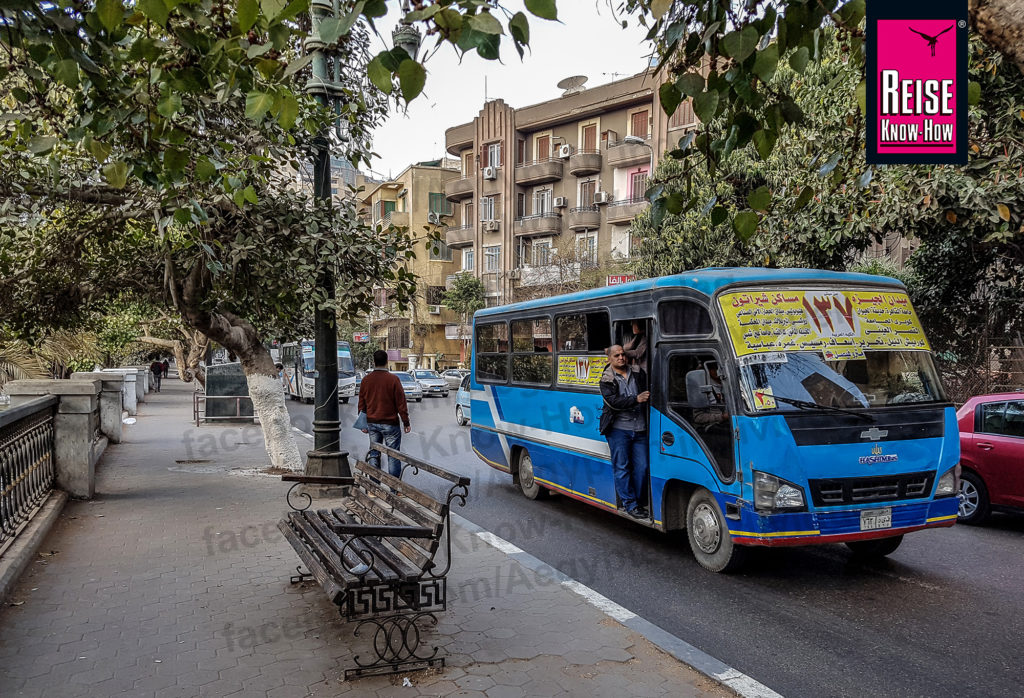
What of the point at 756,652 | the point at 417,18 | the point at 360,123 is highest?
the point at 360,123

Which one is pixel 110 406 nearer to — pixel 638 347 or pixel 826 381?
pixel 638 347

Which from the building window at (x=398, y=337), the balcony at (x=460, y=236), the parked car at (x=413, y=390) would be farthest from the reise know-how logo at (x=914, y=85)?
the building window at (x=398, y=337)

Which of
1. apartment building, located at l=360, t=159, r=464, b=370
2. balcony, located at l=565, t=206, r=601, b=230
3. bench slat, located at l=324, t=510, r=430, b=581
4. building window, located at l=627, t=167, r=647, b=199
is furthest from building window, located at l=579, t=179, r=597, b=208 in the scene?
bench slat, located at l=324, t=510, r=430, b=581

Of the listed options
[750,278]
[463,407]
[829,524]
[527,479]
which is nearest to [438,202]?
[463,407]

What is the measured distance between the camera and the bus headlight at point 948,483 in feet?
21.5

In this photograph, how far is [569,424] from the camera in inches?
369

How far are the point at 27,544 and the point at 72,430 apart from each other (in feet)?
10.1

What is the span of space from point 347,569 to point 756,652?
2702mm

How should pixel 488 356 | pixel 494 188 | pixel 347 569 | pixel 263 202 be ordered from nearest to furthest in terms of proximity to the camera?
1. pixel 347 569
2. pixel 263 202
3. pixel 488 356
4. pixel 494 188

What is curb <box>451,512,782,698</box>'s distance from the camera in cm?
437

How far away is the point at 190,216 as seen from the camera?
523 cm

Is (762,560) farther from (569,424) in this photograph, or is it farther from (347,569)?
(347,569)

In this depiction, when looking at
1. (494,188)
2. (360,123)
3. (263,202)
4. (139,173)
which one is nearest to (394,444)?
(263,202)

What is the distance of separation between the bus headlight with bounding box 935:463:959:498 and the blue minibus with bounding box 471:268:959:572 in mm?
A: 17
